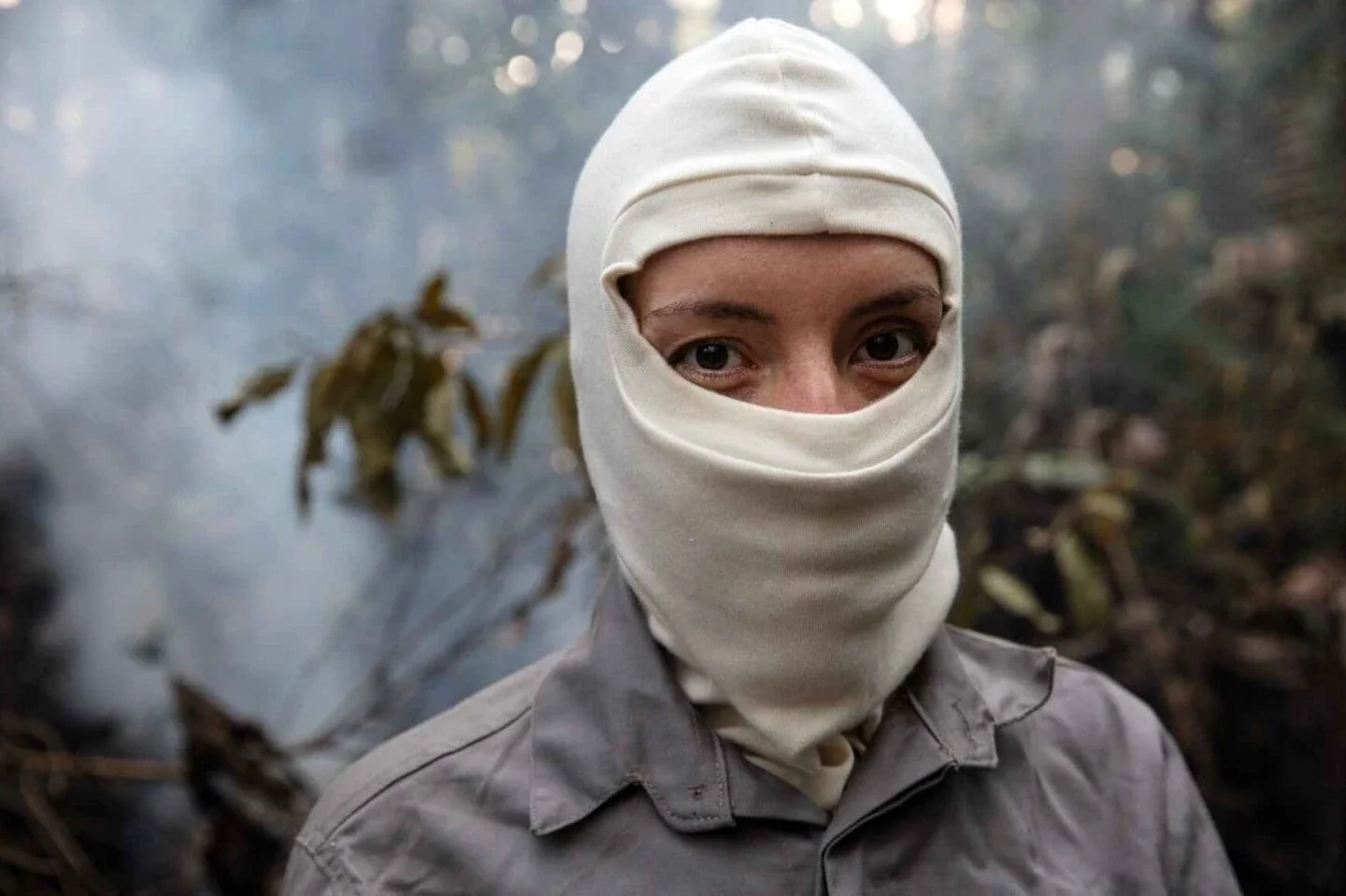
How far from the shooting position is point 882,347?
1012mm

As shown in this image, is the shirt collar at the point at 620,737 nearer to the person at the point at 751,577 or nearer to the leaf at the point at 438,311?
the person at the point at 751,577

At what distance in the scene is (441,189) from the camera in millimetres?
2213

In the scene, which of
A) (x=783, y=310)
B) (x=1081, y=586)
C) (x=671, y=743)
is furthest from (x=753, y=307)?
(x=1081, y=586)

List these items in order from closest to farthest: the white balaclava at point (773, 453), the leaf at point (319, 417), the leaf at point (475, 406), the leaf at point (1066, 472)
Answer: the white balaclava at point (773, 453) < the leaf at point (319, 417) < the leaf at point (475, 406) < the leaf at point (1066, 472)

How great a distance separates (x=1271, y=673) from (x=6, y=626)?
252 centimetres

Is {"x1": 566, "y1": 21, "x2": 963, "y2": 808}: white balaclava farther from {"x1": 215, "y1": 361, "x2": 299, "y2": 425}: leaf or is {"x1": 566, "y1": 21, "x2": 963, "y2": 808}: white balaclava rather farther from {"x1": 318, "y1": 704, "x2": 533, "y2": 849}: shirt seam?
{"x1": 215, "y1": 361, "x2": 299, "y2": 425}: leaf

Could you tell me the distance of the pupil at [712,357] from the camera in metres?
0.97

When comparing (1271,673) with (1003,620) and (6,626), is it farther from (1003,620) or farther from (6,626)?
(6,626)

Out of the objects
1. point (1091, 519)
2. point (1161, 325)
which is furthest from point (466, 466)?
point (1161, 325)

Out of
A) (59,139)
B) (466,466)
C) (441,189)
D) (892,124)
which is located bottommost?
(466,466)

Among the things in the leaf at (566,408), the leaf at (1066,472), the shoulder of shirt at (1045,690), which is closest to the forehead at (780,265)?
the shoulder of shirt at (1045,690)

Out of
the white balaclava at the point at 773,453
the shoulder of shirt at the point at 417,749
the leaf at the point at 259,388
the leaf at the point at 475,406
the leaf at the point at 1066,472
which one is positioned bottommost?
the leaf at the point at 1066,472

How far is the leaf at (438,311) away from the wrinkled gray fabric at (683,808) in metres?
0.73

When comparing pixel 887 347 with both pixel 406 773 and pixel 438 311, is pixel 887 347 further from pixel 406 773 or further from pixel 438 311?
pixel 438 311
